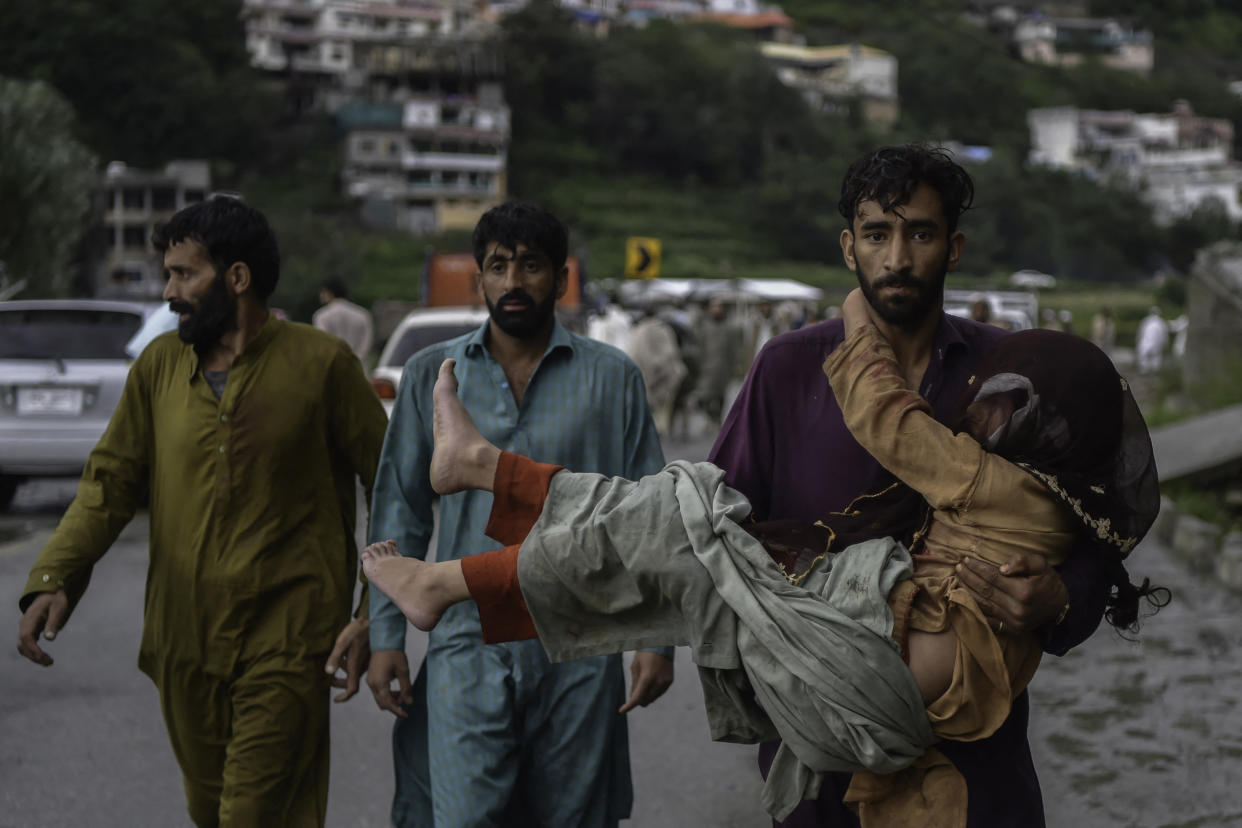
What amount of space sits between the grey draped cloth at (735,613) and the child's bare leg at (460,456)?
0.18m

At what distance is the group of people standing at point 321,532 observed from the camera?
3.59 m

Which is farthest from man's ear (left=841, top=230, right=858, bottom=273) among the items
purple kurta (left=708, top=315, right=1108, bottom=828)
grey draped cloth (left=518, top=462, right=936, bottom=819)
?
grey draped cloth (left=518, top=462, right=936, bottom=819)

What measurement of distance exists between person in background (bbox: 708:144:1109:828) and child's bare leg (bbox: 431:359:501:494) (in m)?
0.46

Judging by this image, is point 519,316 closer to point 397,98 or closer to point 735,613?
point 735,613

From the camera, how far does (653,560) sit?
8.11ft

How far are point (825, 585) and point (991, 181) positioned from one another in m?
124

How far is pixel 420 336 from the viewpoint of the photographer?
1298cm

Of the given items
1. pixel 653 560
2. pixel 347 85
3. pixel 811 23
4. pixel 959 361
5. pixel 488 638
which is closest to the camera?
pixel 653 560

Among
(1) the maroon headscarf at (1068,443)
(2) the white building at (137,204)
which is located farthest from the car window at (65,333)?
(2) the white building at (137,204)

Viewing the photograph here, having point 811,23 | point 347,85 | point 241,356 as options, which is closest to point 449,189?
point 347,85

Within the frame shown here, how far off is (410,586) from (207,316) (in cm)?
146

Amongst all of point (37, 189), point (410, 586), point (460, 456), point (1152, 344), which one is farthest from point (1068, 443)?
point (37, 189)

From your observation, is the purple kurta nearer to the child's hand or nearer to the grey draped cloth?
the child's hand

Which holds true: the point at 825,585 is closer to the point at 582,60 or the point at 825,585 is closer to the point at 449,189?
the point at 449,189
